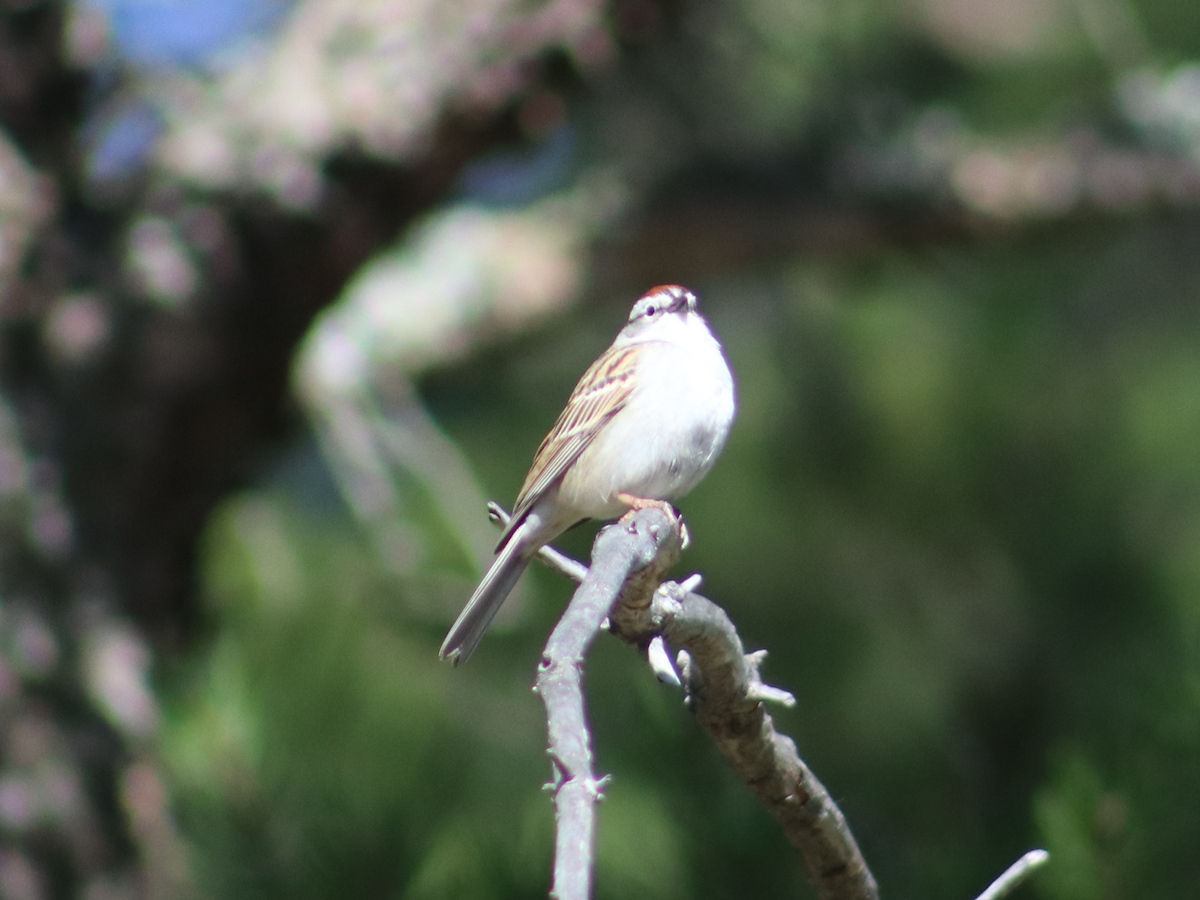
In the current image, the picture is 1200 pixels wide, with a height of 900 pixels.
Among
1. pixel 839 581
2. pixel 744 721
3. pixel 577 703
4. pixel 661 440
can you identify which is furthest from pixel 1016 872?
pixel 839 581

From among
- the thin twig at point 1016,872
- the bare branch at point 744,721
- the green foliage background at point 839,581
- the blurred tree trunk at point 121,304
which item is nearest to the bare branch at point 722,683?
the bare branch at point 744,721

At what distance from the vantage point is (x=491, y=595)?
213cm

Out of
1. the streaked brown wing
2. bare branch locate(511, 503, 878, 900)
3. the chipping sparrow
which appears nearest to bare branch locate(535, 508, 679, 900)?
bare branch locate(511, 503, 878, 900)

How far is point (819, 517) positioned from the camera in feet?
13.6

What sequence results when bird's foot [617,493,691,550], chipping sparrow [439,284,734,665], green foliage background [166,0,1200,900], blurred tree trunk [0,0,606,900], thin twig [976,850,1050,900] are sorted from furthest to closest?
blurred tree trunk [0,0,606,900]
chipping sparrow [439,284,734,665]
green foliage background [166,0,1200,900]
bird's foot [617,493,691,550]
thin twig [976,850,1050,900]

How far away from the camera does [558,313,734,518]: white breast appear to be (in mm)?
2100

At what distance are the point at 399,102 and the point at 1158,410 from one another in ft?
8.58

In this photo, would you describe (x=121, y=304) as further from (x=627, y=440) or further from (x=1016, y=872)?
(x=1016, y=872)

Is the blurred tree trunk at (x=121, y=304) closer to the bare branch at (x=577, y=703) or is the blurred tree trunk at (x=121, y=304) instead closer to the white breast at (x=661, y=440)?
the white breast at (x=661, y=440)

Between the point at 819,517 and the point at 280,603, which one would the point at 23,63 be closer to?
the point at 280,603

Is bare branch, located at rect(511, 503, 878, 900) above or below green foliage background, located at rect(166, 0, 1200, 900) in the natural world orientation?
below

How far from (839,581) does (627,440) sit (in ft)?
6.30

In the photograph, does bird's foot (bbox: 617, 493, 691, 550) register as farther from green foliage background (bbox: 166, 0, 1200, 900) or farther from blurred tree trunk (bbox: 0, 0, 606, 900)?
blurred tree trunk (bbox: 0, 0, 606, 900)

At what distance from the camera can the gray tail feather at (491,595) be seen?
2.03 meters
